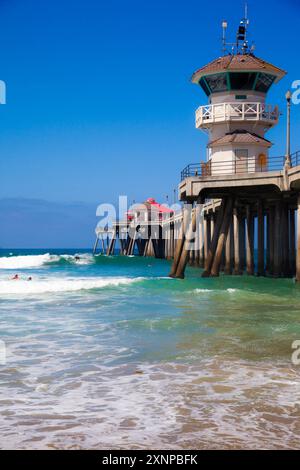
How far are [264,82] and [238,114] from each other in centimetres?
264

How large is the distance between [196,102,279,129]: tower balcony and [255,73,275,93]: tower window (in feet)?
3.54

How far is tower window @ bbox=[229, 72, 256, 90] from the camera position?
3319cm

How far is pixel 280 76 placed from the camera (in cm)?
3419

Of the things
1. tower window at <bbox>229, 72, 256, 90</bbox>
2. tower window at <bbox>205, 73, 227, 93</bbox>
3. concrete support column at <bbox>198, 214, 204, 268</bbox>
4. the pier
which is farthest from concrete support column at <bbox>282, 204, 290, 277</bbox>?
concrete support column at <bbox>198, 214, 204, 268</bbox>

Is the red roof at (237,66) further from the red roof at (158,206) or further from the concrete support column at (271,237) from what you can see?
the red roof at (158,206)

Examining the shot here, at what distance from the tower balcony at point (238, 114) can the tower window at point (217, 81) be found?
3.82 ft

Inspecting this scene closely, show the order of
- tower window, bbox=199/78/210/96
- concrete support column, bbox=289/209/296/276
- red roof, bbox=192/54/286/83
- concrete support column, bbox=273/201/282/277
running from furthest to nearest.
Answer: tower window, bbox=199/78/210/96, concrete support column, bbox=289/209/296/276, red roof, bbox=192/54/286/83, concrete support column, bbox=273/201/282/277

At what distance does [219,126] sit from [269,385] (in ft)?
87.1

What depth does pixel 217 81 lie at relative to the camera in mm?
33812

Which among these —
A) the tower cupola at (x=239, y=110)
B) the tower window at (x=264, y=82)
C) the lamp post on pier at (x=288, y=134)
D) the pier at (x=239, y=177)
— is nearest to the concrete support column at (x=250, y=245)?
the pier at (x=239, y=177)

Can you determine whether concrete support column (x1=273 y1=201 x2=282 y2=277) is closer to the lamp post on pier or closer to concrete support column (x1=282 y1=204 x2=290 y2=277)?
concrete support column (x1=282 y1=204 x2=290 y2=277)

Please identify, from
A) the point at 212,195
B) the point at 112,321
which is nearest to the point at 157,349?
the point at 112,321
